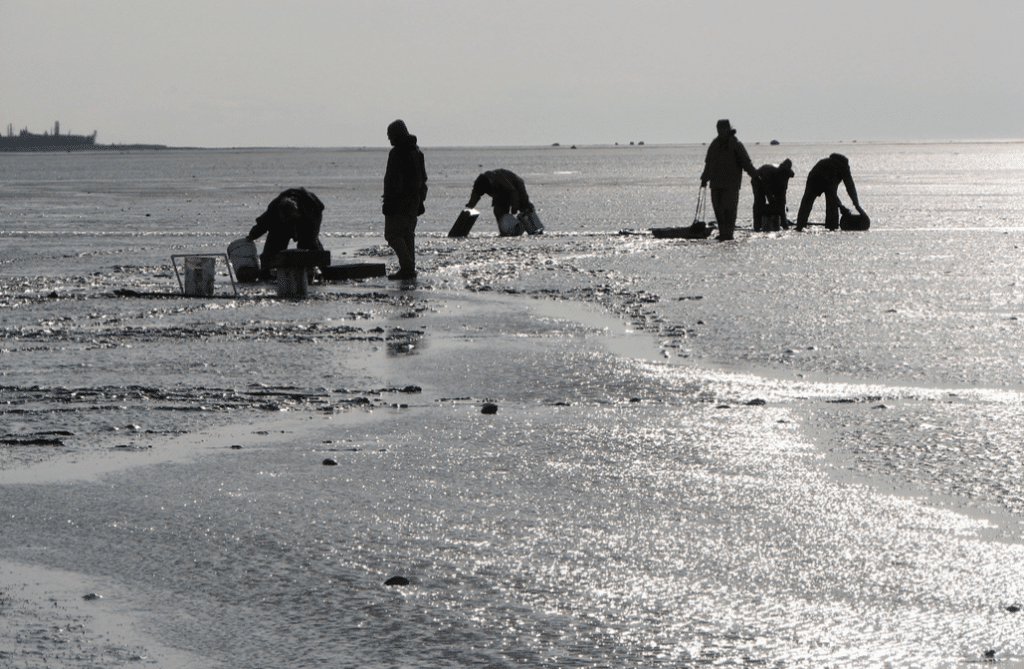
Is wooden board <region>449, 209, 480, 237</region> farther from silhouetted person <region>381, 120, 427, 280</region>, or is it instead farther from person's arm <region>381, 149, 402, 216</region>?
person's arm <region>381, 149, 402, 216</region>

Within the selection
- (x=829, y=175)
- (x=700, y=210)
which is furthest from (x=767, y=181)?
(x=700, y=210)

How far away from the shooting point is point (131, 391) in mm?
8016

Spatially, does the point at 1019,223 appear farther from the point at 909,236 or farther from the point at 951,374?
the point at 951,374

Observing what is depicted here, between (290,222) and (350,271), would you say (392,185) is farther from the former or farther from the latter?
(290,222)

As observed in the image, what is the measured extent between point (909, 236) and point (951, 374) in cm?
1417

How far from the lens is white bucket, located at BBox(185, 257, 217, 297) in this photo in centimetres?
1328

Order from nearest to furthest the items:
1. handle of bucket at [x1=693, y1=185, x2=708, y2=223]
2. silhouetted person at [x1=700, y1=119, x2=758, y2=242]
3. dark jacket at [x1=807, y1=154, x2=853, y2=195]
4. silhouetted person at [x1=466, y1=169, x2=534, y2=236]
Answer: silhouetted person at [x1=700, y1=119, x2=758, y2=242] < handle of bucket at [x1=693, y1=185, x2=708, y2=223] < silhouetted person at [x1=466, y1=169, x2=534, y2=236] < dark jacket at [x1=807, y1=154, x2=853, y2=195]

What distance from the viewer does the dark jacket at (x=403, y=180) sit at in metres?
15.1

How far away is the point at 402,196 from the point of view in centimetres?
1521

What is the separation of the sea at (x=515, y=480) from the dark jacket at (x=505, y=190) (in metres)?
9.25

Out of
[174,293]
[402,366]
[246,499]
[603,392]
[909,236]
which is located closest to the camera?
[246,499]

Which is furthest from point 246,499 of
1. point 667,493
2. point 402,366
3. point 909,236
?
point 909,236

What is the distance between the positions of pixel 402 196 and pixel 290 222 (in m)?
1.45

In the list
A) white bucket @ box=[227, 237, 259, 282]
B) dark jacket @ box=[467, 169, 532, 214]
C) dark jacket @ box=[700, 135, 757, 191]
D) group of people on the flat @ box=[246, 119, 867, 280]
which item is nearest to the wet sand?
group of people on the flat @ box=[246, 119, 867, 280]
